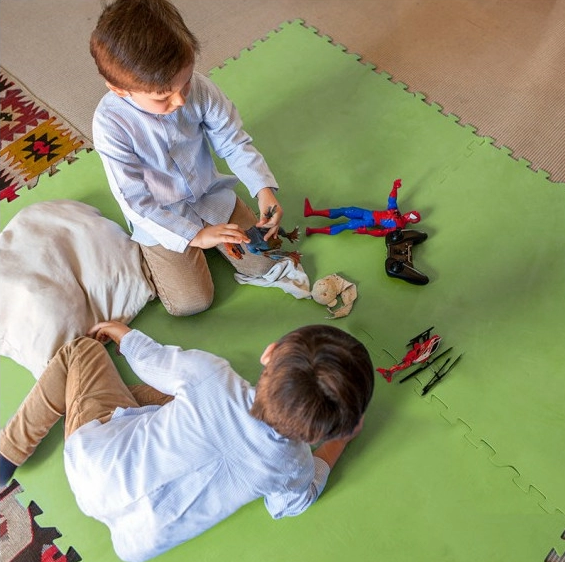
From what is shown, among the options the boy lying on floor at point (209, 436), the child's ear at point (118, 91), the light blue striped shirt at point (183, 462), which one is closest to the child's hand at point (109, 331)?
the boy lying on floor at point (209, 436)

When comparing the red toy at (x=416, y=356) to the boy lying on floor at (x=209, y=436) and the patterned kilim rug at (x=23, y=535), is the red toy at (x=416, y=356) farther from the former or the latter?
the patterned kilim rug at (x=23, y=535)

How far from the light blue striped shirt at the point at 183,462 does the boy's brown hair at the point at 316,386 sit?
90 mm

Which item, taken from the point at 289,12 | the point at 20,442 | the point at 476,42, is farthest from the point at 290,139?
the point at 20,442

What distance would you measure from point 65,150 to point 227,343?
0.79m

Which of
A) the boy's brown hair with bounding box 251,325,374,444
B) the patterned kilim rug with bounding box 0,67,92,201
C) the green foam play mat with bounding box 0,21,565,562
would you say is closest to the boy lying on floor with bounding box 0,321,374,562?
the boy's brown hair with bounding box 251,325,374,444

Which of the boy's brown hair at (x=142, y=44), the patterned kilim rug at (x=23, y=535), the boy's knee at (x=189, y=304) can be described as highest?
the boy's brown hair at (x=142, y=44)

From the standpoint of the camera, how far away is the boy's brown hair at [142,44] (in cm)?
108

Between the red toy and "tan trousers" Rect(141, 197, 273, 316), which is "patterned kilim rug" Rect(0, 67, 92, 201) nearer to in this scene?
"tan trousers" Rect(141, 197, 273, 316)

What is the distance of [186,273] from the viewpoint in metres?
1.41

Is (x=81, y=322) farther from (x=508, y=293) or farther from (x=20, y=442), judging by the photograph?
(x=508, y=293)

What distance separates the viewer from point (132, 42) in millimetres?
1072

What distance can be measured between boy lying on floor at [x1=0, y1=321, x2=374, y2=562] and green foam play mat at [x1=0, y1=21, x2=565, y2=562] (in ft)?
0.47

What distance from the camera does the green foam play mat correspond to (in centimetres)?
121

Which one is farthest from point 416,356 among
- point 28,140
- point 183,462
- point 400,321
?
point 28,140
